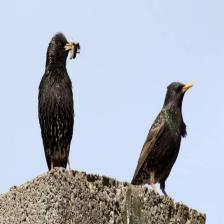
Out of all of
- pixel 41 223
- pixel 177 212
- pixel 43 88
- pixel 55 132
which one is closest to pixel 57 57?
pixel 43 88

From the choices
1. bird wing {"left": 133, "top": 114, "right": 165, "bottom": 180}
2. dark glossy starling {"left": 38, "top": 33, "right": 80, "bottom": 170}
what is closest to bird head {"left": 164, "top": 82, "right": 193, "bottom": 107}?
bird wing {"left": 133, "top": 114, "right": 165, "bottom": 180}

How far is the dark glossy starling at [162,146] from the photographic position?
772 centimetres

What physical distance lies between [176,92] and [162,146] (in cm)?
85

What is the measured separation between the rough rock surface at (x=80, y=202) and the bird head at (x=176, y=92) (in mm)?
3548

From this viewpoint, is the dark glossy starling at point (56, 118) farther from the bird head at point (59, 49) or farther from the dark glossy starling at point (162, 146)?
the dark glossy starling at point (162, 146)

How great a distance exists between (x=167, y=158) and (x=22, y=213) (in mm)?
3652

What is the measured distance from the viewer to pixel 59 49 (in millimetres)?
7301

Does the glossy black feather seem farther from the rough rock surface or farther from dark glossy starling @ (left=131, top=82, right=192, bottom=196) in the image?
the rough rock surface

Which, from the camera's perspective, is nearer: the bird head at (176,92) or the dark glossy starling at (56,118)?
the dark glossy starling at (56,118)

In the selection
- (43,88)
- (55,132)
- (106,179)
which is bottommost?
(106,179)

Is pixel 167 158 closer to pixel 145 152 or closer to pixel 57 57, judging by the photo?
pixel 145 152

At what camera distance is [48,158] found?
6812 mm

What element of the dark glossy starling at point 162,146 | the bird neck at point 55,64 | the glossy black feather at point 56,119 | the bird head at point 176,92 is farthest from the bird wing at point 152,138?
the bird neck at point 55,64

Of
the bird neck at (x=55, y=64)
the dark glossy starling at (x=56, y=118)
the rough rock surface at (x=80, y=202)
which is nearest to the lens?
the rough rock surface at (x=80, y=202)
